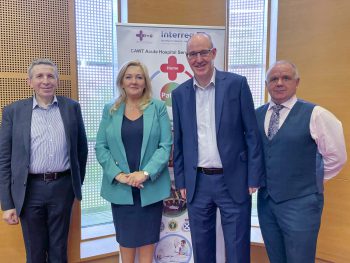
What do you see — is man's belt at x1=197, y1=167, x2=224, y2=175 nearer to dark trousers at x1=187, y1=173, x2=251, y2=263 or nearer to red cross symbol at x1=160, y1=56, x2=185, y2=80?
dark trousers at x1=187, y1=173, x2=251, y2=263

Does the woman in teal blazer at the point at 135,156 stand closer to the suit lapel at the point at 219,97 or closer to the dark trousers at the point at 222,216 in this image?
the dark trousers at the point at 222,216

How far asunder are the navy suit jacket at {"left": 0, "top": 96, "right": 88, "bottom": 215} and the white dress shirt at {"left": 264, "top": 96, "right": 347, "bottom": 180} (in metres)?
1.47

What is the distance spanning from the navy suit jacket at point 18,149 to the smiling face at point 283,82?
146 cm

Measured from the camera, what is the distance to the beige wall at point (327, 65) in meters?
2.85

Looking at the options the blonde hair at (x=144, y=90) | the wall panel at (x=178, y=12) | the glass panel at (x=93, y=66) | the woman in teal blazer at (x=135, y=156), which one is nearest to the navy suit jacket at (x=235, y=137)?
the woman in teal blazer at (x=135, y=156)

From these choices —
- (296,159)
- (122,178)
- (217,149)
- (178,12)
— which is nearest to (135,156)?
(122,178)

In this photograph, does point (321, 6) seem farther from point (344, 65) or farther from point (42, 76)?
point (42, 76)

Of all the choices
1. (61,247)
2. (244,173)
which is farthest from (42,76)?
(244,173)

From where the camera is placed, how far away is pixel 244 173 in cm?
214

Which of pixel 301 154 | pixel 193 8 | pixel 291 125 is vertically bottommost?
pixel 301 154

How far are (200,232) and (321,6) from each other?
2.24 meters

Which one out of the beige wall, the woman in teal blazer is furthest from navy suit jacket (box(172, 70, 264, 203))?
the beige wall

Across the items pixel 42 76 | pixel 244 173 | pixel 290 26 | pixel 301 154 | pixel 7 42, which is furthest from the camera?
pixel 290 26

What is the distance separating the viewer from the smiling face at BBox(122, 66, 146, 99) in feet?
7.80
